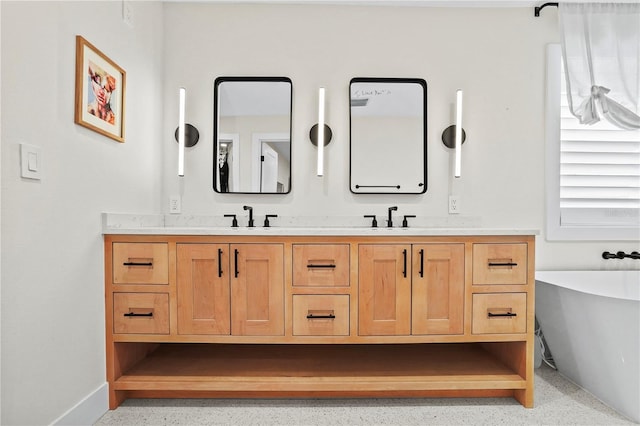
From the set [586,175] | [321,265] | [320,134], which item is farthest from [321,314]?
[586,175]

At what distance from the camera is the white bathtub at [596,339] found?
1552 millimetres

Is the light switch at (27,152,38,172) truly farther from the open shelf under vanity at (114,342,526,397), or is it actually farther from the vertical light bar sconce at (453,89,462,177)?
the vertical light bar sconce at (453,89,462,177)

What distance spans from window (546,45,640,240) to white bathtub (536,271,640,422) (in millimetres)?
600

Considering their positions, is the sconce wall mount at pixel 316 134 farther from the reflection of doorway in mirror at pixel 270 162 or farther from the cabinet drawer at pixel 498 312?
the cabinet drawer at pixel 498 312

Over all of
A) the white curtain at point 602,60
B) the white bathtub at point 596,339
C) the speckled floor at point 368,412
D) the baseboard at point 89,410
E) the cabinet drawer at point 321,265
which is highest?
the white curtain at point 602,60

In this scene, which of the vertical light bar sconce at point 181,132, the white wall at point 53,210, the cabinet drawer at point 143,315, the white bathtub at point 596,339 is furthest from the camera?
the vertical light bar sconce at point 181,132

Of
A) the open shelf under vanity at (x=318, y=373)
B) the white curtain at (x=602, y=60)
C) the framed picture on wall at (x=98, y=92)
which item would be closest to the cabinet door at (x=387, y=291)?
the open shelf under vanity at (x=318, y=373)

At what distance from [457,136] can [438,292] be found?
1.09 metres

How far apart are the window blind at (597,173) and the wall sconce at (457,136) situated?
756 mm

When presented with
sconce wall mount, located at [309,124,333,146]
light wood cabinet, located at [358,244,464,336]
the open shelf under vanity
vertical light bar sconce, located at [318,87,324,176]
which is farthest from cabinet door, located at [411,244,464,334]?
sconce wall mount, located at [309,124,333,146]

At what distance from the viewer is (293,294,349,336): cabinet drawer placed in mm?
1668

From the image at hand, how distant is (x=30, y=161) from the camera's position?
1211 mm

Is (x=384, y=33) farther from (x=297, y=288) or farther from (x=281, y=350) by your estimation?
(x=281, y=350)

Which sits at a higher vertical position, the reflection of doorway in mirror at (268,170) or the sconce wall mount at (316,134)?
the sconce wall mount at (316,134)
